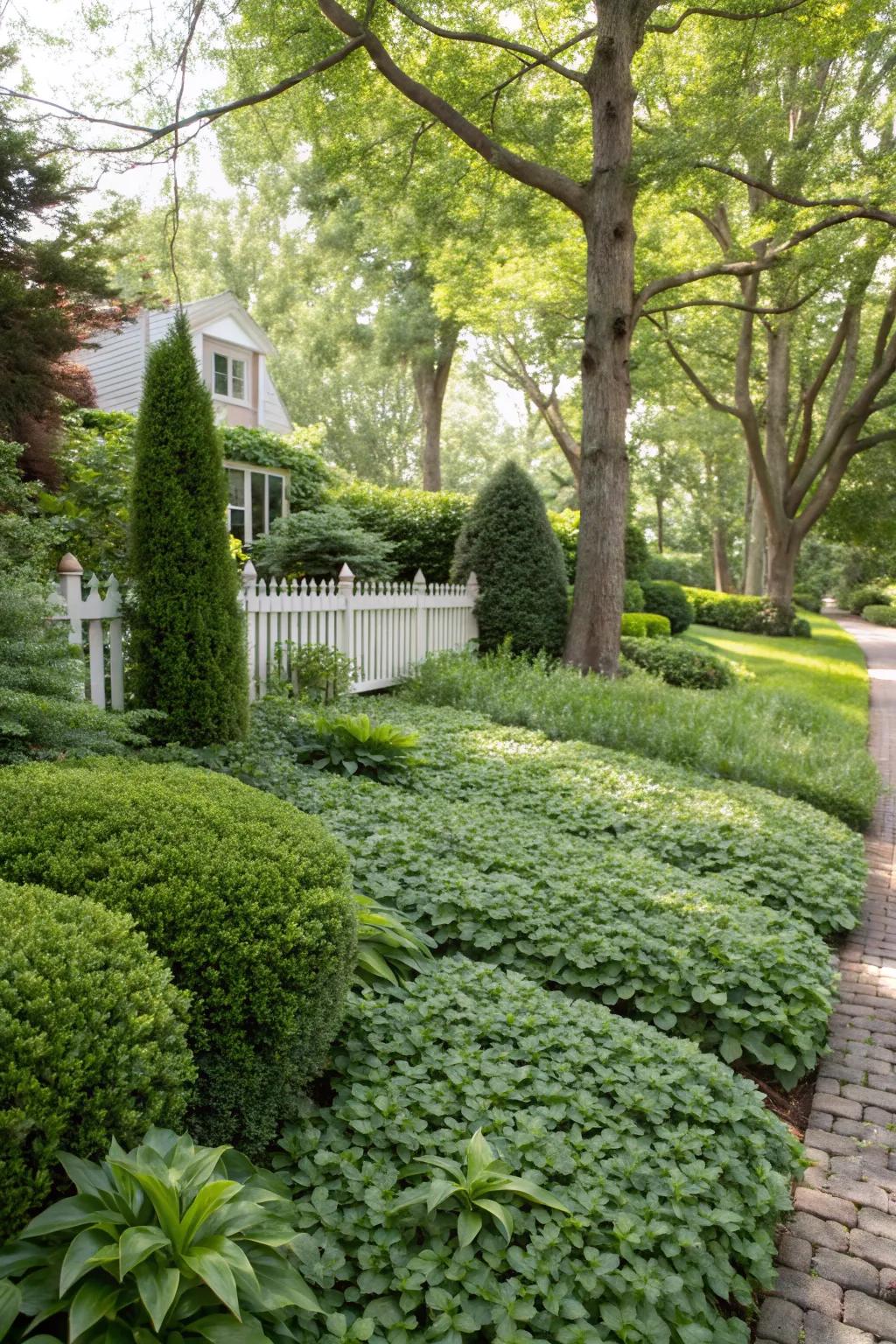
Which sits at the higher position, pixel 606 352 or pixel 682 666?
pixel 606 352

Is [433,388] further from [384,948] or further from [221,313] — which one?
[384,948]

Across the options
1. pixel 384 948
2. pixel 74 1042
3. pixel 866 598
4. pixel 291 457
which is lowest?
pixel 384 948

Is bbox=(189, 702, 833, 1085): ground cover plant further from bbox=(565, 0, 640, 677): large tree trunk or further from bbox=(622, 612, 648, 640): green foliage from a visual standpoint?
bbox=(622, 612, 648, 640): green foliage

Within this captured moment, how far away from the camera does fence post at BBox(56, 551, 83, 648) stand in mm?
5078

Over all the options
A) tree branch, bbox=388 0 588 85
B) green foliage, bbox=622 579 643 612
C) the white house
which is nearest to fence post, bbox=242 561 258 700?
tree branch, bbox=388 0 588 85

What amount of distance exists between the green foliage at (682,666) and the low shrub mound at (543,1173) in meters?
9.43

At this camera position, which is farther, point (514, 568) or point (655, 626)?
point (655, 626)

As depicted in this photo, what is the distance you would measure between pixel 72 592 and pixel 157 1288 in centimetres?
438

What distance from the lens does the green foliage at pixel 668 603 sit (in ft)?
61.7

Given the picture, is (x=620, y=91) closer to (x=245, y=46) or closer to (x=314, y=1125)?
(x=245, y=46)

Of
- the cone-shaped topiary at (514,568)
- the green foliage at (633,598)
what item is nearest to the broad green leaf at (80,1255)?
the cone-shaped topiary at (514,568)

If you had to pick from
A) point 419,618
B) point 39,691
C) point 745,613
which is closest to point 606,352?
point 419,618

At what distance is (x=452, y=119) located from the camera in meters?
10.4

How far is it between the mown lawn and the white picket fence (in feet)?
15.5
